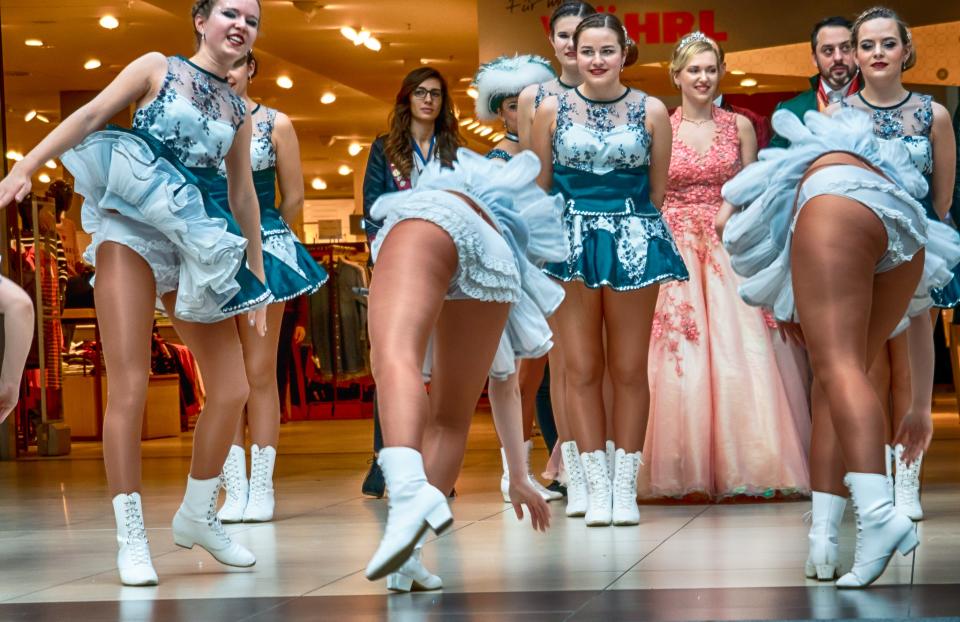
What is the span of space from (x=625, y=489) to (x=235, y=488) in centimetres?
139

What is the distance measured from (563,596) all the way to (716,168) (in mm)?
2630

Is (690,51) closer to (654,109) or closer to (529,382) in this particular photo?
(654,109)

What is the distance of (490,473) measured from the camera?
22.0 ft

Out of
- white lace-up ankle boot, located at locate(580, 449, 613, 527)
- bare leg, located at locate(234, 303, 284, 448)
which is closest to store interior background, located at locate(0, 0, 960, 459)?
bare leg, located at locate(234, 303, 284, 448)

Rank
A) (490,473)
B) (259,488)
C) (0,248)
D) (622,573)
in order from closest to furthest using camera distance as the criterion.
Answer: (622,573)
(259,488)
(490,473)
(0,248)

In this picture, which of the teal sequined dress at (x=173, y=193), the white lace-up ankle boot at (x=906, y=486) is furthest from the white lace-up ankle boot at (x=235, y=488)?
the white lace-up ankle boot at (x=906, y=486)

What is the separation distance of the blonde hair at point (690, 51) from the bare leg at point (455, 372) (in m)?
2.50

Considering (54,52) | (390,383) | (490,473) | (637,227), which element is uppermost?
(54,52)

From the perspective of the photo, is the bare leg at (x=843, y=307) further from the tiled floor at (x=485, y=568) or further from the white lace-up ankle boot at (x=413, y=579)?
the white lace-up ankle boot at (x=413, y=579)

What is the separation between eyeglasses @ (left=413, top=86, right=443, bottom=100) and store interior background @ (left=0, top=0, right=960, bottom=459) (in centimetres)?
330

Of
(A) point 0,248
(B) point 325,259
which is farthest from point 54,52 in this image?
(A) point 0,248

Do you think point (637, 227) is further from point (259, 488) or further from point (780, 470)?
point (259, 488)

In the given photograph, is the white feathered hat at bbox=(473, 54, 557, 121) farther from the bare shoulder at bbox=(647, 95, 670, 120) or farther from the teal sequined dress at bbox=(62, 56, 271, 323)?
the teal sequined dress at bbox=(62, 56, 271, 323)

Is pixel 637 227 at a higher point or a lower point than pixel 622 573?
higher
